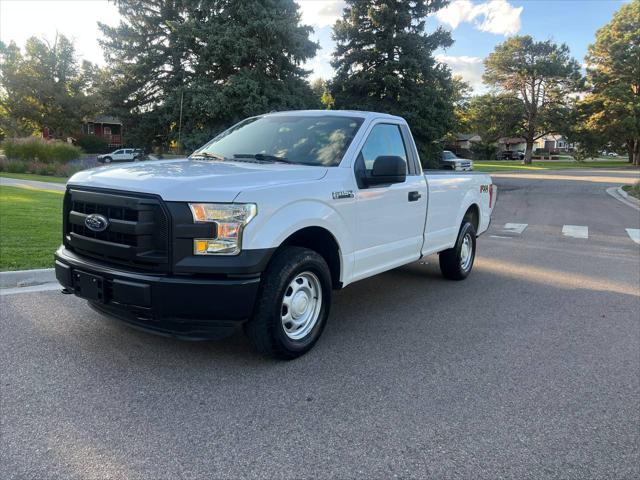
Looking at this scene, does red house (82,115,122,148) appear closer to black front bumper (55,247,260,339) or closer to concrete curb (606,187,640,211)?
concrete curb (606,187,640,211)

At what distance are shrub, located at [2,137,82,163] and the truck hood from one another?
85.2ft

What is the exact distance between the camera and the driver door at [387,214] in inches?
183

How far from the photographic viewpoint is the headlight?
134 inches

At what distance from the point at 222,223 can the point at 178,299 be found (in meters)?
0.58

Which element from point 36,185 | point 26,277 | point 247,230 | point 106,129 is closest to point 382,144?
point 247,230

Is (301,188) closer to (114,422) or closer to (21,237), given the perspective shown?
(114,422)

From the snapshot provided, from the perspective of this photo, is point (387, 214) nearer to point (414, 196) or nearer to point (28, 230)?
point (414, 196)

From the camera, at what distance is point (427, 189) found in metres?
5.74

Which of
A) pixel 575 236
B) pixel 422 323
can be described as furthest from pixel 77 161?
pixel 422 323

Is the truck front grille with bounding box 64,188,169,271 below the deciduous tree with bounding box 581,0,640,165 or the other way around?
below

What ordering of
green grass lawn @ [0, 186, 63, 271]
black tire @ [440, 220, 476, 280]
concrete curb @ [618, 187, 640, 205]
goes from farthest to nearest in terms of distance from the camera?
concrete curb @ [618, 187, 640, 205]
black tire @ [440, 220, 476, 280]
green grass lawn @ [0, 186, 63, 271]

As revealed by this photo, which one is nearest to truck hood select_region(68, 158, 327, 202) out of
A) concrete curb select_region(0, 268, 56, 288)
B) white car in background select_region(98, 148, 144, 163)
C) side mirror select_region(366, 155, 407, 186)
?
side mirror select_region(366, 155, 407, 186)

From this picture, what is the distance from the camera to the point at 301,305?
4074 millimetres

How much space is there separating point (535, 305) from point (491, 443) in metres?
3.32
